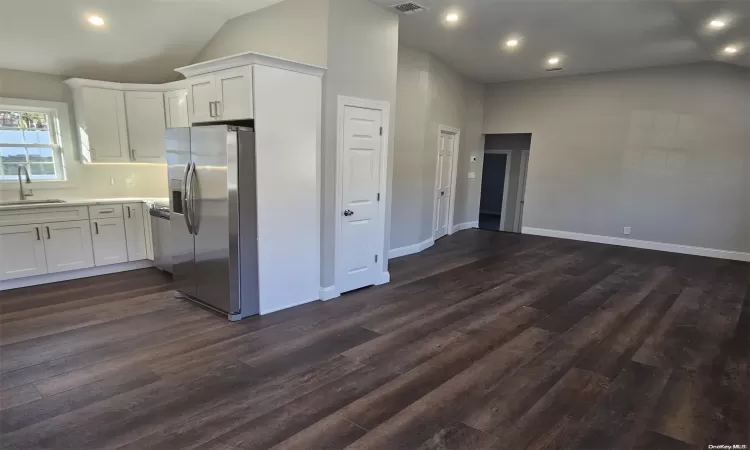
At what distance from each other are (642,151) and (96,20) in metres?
8.15

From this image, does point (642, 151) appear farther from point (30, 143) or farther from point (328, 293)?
point (30, 143)

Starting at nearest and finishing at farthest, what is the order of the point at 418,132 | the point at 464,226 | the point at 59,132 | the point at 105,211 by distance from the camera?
the point at 105,211 < the point at 59,132 < the point at 418,132 < the point at 464,226

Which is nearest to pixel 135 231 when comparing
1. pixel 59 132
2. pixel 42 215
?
pixel 42 215

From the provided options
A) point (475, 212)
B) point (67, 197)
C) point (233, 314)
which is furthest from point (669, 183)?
point (67, 197)

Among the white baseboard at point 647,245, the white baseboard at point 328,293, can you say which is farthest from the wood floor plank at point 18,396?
the white baseboard at point 647,245

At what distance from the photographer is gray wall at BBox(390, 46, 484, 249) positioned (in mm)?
5793

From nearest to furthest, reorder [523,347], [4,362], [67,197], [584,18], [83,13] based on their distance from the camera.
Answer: [4,362] → [523,347] → [83,13] → [584,18] → [67,197]

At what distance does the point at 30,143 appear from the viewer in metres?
4.66

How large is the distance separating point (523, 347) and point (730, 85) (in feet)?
19.9

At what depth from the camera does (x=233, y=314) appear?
3553 millimetres

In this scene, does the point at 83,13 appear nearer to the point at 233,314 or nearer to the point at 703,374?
the point at 233,314

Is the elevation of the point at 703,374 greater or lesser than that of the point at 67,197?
lesser

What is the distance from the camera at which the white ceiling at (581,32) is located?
13.1 feet

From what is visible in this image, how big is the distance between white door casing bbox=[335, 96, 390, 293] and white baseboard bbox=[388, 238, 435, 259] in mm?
1335
